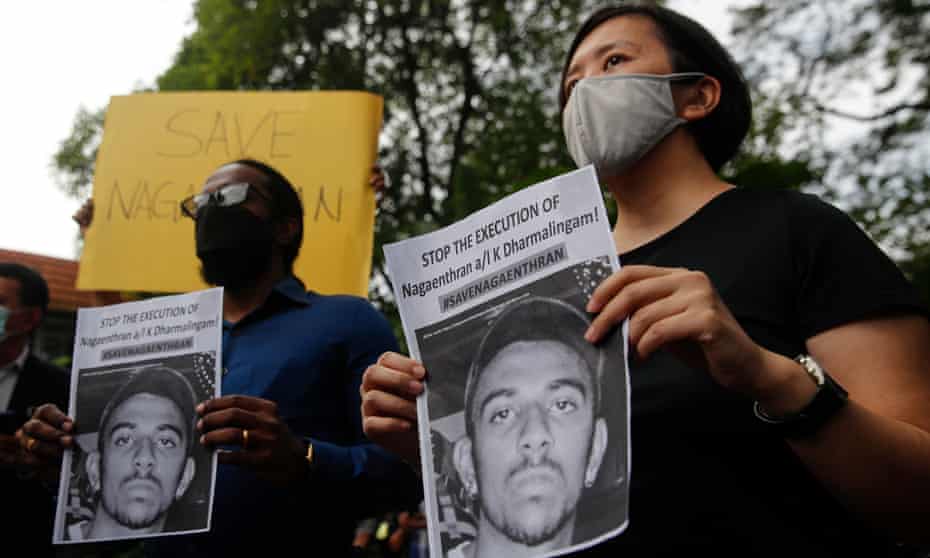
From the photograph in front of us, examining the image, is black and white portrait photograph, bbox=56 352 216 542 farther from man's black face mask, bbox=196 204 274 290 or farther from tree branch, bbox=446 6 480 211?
tree branch, bbox=446 6 480 211

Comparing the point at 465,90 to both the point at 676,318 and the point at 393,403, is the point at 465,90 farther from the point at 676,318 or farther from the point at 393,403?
the point at 676,318

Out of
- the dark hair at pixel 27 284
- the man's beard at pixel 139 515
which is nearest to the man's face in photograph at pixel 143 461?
the man's beard at pixel 139 515

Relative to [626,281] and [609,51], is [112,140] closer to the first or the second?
[609,51]

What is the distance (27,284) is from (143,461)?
2028mm

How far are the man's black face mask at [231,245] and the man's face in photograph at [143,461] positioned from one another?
61 centimetres

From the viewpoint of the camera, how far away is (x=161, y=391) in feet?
5.97

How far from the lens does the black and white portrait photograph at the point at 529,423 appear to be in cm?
100

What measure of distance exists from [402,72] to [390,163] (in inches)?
50.2

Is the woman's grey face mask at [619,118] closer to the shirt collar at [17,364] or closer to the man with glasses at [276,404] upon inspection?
the man with glasses at [276,404]

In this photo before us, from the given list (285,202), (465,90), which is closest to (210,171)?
(285,202)

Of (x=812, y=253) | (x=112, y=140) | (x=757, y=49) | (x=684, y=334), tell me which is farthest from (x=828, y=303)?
(x=757, y=49)

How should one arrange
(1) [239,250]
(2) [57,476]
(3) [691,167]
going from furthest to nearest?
1. (1) [239,250]
2. (2) [57,476]
3. (3) [691,167]

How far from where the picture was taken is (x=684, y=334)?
101cm

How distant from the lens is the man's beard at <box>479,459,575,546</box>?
1.00m
